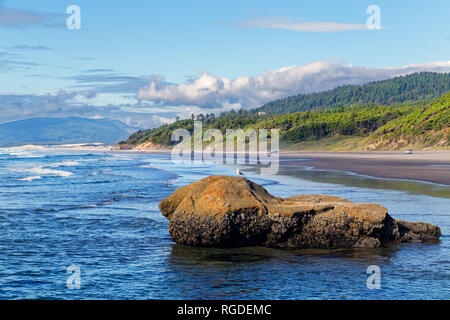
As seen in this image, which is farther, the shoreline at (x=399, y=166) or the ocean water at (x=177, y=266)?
the shoreline at (x=399, y=166)

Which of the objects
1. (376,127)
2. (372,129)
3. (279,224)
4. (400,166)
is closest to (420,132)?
(372,129)

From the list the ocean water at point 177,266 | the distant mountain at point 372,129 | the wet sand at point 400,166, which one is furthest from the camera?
the distant mountain at point 372,129

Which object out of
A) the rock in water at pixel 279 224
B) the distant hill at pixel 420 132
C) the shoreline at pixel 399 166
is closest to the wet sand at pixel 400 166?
the shoreline at pixel 399 166

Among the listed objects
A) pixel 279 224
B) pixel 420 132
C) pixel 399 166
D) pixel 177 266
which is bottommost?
pixel 399 166

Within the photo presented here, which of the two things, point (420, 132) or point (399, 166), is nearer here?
point (399, 166)

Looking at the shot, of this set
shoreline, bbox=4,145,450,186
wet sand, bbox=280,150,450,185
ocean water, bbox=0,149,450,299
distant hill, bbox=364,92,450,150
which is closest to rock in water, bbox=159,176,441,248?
ocean water, bbox=0,149,450,299

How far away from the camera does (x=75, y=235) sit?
1470 centimetres

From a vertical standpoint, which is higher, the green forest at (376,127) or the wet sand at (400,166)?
the green forest at (376,127)

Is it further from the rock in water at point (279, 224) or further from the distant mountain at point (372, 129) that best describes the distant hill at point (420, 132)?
the rock in water at point (279, 224)

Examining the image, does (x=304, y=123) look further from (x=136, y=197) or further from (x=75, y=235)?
(x=75, y=235)

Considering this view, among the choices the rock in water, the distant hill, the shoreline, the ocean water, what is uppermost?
the distant hill

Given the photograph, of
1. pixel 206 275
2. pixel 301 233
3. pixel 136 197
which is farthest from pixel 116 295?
pixel 136 197

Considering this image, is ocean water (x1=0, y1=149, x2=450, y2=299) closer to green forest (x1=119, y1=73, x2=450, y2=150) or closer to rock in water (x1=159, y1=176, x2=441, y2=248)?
rock in water (x1=159, y1=176, x2=441, y2=248)

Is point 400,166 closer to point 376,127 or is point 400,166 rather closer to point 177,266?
point 177,266
